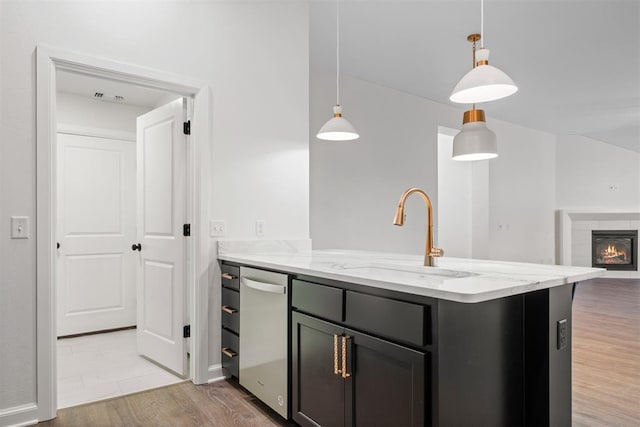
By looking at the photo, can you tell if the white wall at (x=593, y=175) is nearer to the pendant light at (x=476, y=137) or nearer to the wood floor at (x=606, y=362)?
the wood floor at (x=606, y=362)

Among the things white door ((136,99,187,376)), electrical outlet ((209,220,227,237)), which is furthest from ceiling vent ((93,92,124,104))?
electrical outlet ((209,220,227,237))

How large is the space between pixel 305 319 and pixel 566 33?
3.49 m

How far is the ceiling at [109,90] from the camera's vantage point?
374 centimetres

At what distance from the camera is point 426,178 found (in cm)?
558

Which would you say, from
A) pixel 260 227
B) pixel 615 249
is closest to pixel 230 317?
pixel 260 227

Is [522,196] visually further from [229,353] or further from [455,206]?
[229,353]

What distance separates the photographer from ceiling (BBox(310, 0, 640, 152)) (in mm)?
3291

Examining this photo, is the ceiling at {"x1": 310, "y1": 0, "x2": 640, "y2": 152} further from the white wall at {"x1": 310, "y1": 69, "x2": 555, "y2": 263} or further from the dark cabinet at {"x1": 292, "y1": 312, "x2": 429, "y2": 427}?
the dark cabinet at {"x1": 292, "y1": 312, "x2": 429, "y2": 427}

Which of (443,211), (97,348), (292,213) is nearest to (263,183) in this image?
(292,213)

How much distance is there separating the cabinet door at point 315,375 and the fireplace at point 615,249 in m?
8.58

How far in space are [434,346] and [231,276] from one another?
1.61 metres

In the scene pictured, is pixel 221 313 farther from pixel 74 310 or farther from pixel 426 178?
pixel 426 178

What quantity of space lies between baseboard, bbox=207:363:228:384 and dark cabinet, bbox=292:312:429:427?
0.93 m

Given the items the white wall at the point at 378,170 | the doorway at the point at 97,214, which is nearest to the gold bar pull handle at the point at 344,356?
the doorway at the point at 97,214
